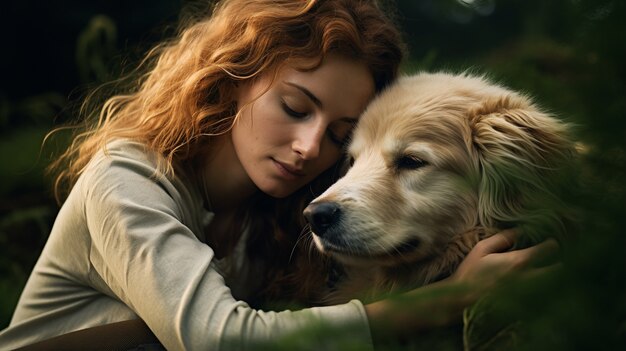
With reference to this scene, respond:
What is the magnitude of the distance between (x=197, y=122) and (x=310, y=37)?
0.58 m

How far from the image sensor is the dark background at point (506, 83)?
0.67 metres

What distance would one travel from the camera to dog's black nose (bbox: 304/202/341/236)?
232 cm

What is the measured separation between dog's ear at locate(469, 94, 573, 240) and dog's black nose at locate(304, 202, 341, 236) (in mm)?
513

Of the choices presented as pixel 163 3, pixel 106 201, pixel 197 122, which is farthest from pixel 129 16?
pixel 106 201

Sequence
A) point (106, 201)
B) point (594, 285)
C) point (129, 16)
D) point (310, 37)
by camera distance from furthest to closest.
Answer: point (129, 16), point (310, 37), point (106, 201), point (594, 285)

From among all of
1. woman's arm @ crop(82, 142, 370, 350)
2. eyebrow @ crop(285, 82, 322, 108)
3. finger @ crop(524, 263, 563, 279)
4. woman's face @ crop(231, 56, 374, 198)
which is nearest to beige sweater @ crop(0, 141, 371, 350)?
woman's arm @ crop(82, 142, 370, 350)

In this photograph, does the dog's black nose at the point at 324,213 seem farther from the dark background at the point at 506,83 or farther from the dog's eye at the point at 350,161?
the dark background at the point at 506,83

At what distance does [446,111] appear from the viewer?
257 centimetres

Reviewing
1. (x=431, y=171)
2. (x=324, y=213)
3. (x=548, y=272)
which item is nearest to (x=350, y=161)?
(x=431, y=171)

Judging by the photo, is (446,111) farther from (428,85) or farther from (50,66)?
(50,66)

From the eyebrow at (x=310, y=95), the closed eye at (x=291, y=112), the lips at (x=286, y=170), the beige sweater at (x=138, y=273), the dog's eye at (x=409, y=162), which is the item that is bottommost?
the beige sweater at (x=138, y=273)

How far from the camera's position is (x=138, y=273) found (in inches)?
81.7

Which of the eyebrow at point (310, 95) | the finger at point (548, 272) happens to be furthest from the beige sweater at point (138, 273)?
the finger at point (548, 272)

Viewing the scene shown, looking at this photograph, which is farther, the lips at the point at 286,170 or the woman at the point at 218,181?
the lips at the point at 286,170
